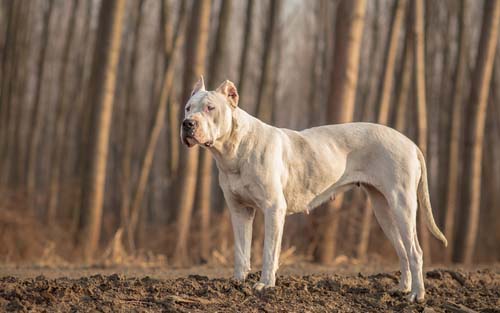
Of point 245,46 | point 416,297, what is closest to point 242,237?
point 416,297

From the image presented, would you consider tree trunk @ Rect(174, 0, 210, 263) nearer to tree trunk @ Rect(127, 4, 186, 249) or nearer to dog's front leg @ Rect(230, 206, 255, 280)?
tree trunk @ Rect(127, 4, 186, 249)

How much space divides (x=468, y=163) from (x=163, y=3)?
848 centimetres

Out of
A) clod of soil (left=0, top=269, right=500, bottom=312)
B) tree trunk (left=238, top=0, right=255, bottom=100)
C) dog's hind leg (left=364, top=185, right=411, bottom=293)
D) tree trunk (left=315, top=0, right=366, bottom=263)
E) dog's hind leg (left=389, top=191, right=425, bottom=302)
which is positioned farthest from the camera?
tree trunk (left=238, top=0, right=255, bottom=100)

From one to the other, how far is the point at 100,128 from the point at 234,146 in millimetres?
7174

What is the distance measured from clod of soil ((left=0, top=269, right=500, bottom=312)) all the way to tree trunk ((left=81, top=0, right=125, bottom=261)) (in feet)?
20.6

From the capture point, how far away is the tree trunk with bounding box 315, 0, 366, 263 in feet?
39.8

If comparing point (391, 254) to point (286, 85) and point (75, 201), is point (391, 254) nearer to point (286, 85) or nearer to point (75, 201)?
point (75, 201)

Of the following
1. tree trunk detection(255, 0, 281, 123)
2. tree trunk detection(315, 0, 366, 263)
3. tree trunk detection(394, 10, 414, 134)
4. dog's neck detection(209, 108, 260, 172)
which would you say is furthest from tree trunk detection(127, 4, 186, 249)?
dog's neck detection(209, 108, 260, 172)

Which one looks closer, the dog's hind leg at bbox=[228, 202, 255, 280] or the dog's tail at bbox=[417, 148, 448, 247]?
the dog's hind leg at bbox=[228, 202, 255, 280]

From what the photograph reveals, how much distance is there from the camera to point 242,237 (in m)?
6.67

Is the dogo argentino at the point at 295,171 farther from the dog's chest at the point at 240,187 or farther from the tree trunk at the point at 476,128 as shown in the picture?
the tree trunk at the point at 476,128

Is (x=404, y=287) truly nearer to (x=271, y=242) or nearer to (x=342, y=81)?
(x=271, y=242)

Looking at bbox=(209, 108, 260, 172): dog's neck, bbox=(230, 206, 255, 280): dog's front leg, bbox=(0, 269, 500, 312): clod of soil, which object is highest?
bbox=(209, 108, 260, 172): dog's neck

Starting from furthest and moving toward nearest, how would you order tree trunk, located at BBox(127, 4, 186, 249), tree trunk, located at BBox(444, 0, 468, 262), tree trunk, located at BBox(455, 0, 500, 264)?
tree trunk, located at BBox(444, 0, 468, 262) → tree trunk, located at BBox(455, 0, 500, 264) → tree trunk, located at BBox(127, 4, 186, 249)
